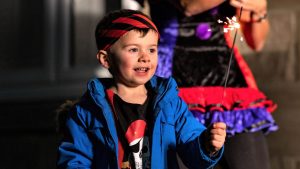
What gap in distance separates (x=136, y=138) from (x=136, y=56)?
0.19m

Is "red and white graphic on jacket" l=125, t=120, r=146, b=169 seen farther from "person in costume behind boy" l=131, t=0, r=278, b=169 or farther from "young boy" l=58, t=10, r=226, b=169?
"person in costume behind boy" l=131, t=0, r=278, b=169

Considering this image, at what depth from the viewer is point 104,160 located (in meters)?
1.28

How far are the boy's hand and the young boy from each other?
42 mm

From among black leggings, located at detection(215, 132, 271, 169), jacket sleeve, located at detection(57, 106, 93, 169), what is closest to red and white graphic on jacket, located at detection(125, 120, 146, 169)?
jacket sleeve, located at detection(57, 106, 93, 169)

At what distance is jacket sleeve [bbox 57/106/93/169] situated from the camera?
1.29 metres

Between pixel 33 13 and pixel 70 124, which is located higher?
pixel 33 13

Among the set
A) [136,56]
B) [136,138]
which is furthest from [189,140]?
[136,56]

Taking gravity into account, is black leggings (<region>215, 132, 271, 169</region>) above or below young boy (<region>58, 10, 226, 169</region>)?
below

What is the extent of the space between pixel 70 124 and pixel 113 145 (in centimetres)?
14

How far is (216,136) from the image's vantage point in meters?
1.17

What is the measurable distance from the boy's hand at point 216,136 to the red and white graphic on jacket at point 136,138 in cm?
17

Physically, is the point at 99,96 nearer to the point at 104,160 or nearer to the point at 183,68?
the point at 104,160

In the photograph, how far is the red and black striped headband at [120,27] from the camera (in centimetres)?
130

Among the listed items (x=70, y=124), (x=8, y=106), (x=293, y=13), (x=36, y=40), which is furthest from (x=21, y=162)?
(x=293, y=13)
